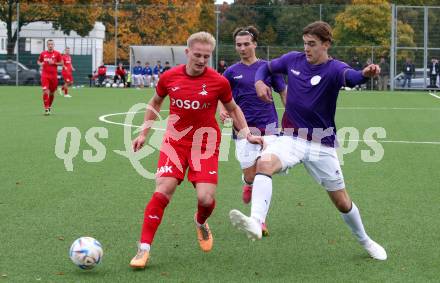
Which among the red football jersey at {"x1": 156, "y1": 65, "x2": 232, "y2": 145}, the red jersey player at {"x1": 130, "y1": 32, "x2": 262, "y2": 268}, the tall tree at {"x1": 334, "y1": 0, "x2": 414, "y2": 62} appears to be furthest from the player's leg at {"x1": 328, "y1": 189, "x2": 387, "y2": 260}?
the tall tree at {"x1": 334, "y1": 0, "x2": 414, "y2": 62}

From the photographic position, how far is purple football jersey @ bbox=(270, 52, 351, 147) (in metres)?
7.49

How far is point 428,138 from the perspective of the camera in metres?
18.6

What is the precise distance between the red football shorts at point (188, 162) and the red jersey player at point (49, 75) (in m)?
17.4

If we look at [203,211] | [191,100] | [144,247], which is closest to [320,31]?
[191,100]

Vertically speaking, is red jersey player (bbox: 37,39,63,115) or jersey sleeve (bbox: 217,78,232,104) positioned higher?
red jersey player (bbox: 37,39,63,115)

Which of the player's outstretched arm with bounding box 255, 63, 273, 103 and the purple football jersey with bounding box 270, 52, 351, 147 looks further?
the player's outstretched arm with bounding box 255, 63, 273, 103

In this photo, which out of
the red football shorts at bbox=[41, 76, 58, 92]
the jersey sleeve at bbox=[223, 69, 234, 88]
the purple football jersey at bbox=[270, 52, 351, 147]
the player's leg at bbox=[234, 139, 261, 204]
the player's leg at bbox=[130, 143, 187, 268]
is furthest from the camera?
the red football shorts at bbox=[41, 76, 58, 92]

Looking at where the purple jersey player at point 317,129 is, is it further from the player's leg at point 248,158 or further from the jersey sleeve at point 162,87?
the player's leg at point 248,158

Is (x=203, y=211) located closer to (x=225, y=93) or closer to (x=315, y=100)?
(x=225, y=93)

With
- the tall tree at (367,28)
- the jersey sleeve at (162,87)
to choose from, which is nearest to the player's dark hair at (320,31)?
the jersey sleeve at (162,87)

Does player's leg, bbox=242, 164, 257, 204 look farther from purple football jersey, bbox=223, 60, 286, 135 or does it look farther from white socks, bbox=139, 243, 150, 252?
white socks, bbox=139, 243, 150, 252

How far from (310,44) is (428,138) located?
11.8m

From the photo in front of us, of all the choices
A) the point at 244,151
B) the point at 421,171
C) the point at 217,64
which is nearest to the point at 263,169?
the point at 244,151

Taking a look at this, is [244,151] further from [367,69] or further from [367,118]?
[367,118]
